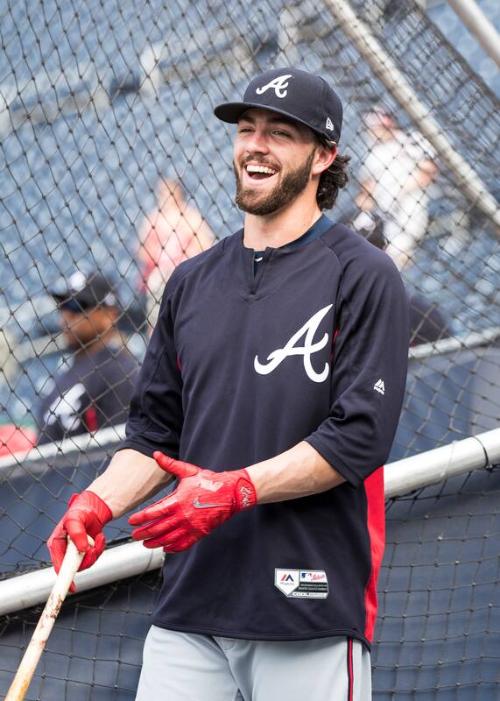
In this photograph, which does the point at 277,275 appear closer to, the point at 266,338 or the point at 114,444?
the point at 266,338

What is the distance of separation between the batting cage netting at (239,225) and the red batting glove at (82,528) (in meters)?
0.73

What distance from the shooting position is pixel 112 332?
3.72 m

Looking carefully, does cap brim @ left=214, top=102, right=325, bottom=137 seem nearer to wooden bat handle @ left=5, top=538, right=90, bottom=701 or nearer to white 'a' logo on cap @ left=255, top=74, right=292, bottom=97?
white 'a' logo on cap @ left=255, top=74, right=292, bottom=97

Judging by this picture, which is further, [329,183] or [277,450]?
[329,183]

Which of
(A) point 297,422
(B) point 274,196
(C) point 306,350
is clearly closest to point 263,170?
(B) point 274,196

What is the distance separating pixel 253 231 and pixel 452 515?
117cm

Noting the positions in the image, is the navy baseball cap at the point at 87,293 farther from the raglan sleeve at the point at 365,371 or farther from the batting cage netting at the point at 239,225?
the raglan sleeve at the point at 365,371

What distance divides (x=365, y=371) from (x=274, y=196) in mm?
359

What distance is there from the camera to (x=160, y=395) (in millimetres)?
2332

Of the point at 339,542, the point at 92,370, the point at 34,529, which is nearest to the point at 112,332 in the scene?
the point at 92,370

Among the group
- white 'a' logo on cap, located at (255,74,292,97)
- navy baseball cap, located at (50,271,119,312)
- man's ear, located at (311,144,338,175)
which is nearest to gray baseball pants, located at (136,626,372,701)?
man's ear, located at (311,144,338,175)

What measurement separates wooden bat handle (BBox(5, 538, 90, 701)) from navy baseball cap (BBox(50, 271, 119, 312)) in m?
1.79

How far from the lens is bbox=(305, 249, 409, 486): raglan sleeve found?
6.57ft

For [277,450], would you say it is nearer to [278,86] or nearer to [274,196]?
[274,196]
